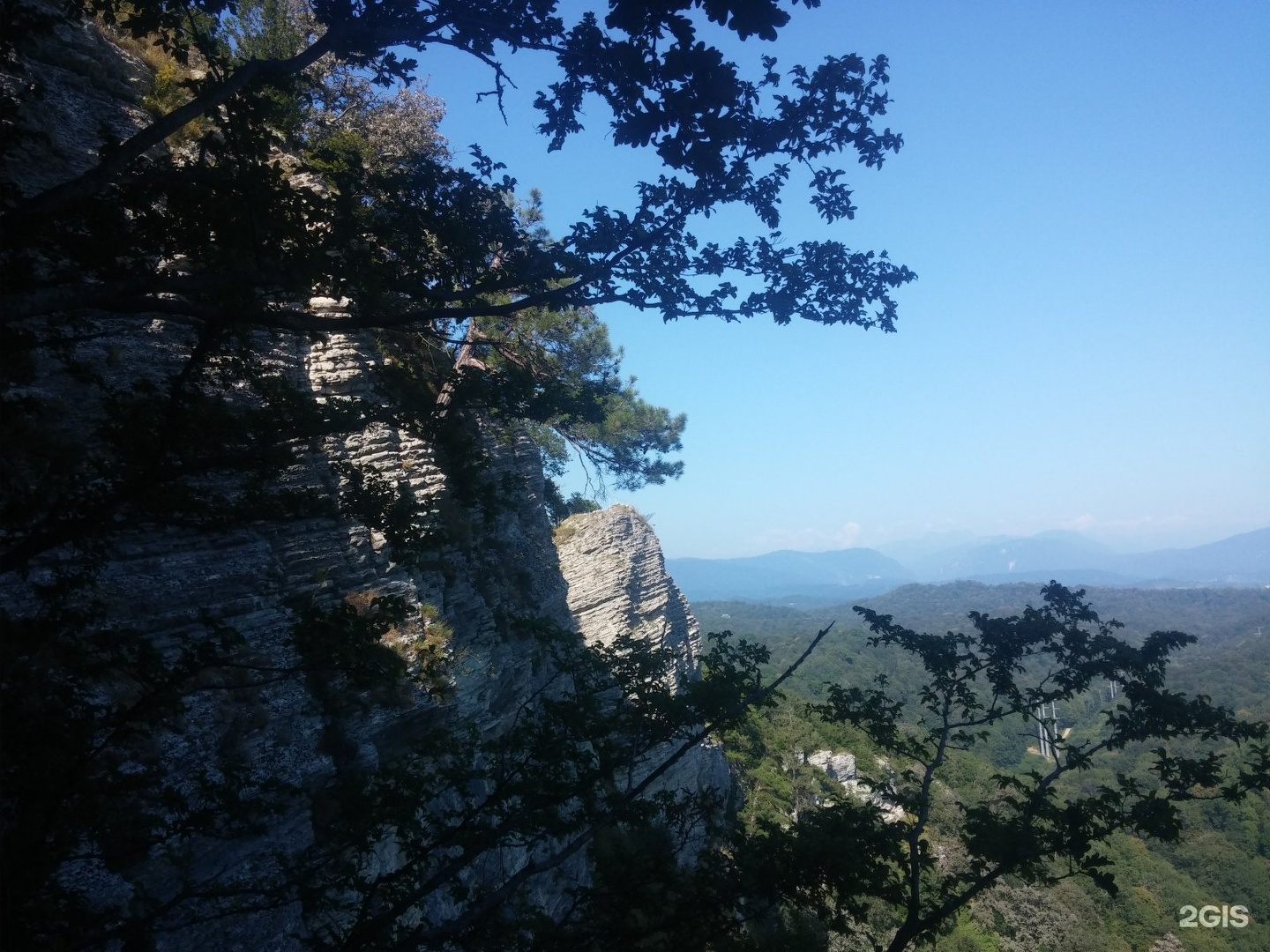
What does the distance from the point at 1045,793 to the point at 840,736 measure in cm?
3862

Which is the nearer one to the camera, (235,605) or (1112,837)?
(235,605)

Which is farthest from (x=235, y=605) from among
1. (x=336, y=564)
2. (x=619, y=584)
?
(x=619, y=584)

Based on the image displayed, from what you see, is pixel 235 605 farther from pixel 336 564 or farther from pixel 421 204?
pixel 421 204

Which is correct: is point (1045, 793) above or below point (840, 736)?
above

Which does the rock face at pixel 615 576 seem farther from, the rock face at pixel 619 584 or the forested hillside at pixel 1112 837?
the forested hillside at pixel 1112 837

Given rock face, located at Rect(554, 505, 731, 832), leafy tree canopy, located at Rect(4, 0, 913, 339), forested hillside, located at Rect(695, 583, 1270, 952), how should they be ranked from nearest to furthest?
leafy tree canopy, located at Rect(4, 0, 913, 339)
rock face, located at Rect(554, 505, 731, 832)
forested hillside, located at Rect(695, 583, 1270, 952)

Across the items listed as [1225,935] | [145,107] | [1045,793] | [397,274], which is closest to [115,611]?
[397,274]

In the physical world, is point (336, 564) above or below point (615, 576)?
above

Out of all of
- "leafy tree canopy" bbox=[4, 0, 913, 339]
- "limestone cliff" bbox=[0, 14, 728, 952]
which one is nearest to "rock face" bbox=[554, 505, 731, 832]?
"limestone cliff" bbox=[0, 14, 728, 952]

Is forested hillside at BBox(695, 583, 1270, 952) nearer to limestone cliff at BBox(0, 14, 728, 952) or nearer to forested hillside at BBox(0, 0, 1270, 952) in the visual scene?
forested hillside at BBox(0, 0, 1270, 952)

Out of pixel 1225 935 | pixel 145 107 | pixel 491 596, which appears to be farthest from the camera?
pixel 1225 935

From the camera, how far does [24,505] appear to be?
4410mm

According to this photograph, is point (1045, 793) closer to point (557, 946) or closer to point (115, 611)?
point (557, 946)

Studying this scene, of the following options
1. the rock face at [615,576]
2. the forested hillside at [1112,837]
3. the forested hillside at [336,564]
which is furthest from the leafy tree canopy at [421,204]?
the rock face at [615,576]
